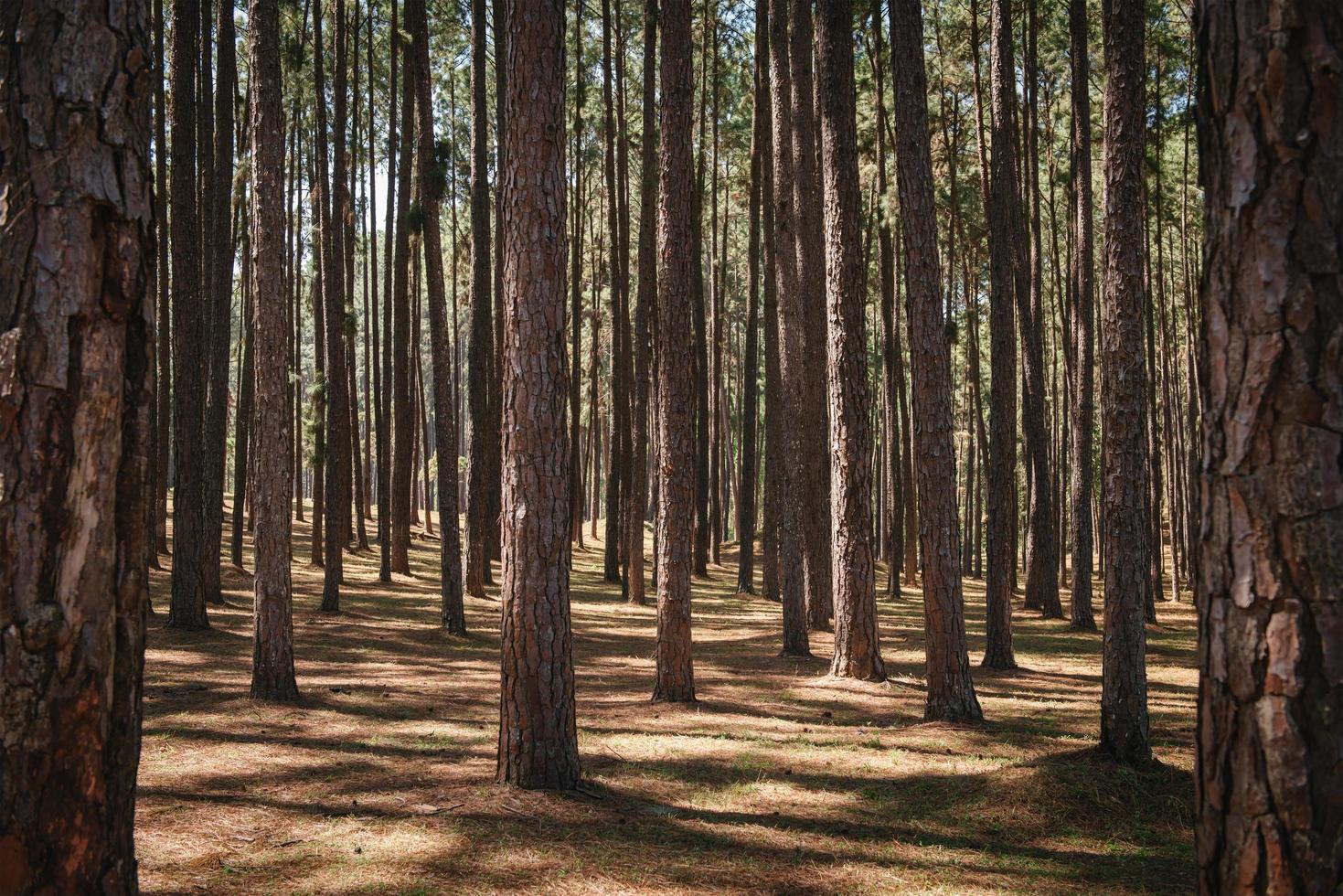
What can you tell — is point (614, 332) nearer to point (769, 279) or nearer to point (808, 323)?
point (769, 279)

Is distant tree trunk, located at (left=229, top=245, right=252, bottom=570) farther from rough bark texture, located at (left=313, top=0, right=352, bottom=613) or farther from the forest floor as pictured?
the forest floor

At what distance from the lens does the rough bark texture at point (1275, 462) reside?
8.38 feet

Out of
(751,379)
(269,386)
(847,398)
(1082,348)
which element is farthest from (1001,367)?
(751,379)

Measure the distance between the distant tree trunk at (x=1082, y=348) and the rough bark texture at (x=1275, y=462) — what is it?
15343mm

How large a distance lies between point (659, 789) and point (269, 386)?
5.55m

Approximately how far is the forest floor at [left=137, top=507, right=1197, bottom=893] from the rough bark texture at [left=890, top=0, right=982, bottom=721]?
57cm

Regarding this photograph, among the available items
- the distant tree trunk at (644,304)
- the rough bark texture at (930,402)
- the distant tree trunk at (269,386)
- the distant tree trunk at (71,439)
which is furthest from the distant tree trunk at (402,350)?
the distant tree trunk at (71,439)

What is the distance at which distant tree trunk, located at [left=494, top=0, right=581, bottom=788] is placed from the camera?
6363mm

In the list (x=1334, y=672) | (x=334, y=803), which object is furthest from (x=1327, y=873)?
(x=334, y=803)

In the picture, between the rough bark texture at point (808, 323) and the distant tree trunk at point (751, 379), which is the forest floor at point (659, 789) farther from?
the distant tree trunk at point (751, 379)

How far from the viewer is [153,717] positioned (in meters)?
8.45

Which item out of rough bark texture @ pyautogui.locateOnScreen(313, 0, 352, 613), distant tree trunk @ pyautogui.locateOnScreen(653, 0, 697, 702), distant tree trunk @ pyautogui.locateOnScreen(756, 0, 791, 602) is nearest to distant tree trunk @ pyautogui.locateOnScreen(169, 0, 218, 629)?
rough bark texture @ pyautogui.locateOnScreen(313, 0, 352, 613)

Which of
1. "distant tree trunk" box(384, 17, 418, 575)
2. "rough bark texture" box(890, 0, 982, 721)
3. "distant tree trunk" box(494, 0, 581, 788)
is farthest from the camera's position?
"distant tree trunk" box(384, 17, 418, 575)

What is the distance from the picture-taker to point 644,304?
65.9ft
